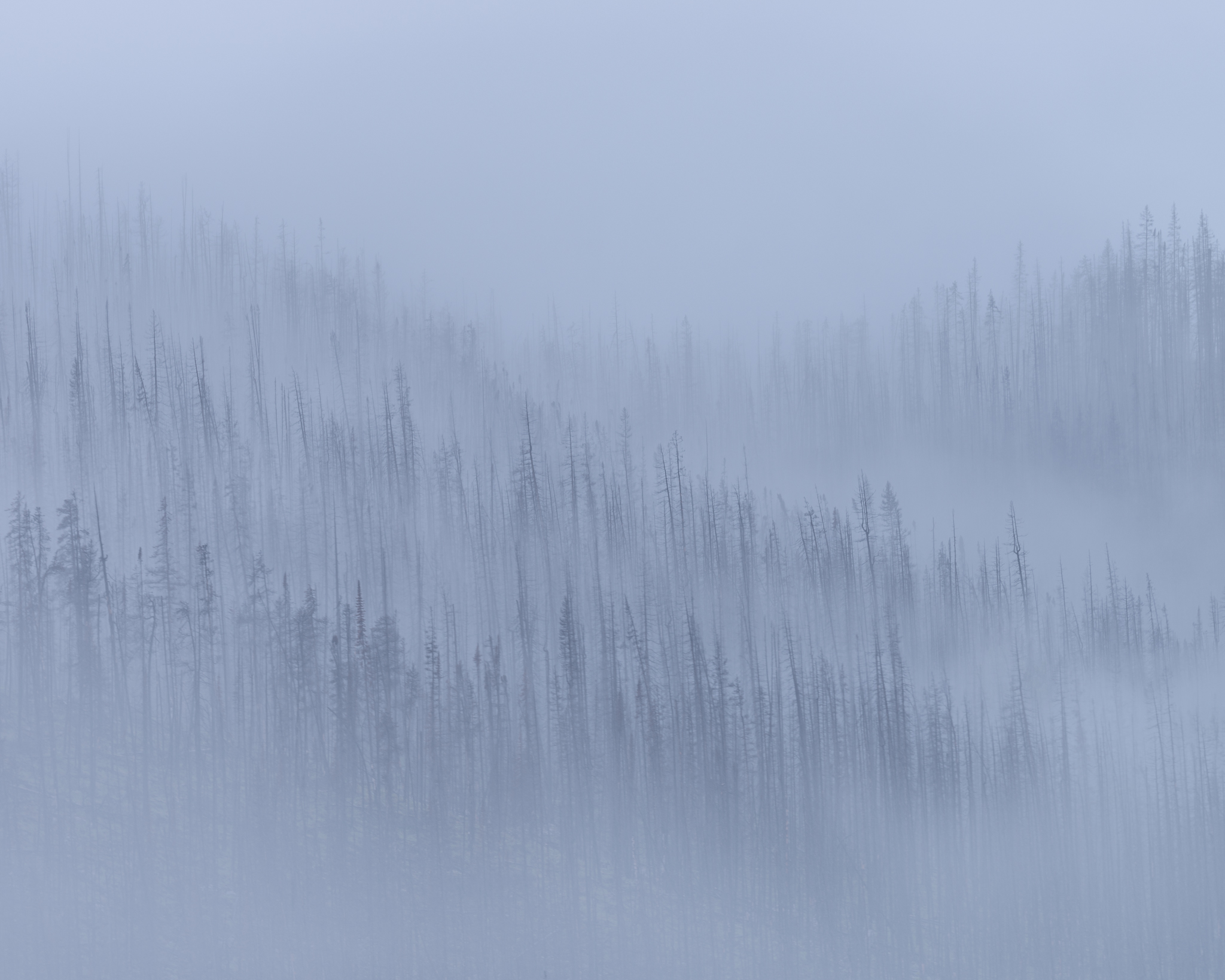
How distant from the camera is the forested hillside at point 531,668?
222ft

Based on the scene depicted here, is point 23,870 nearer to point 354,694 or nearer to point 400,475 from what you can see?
point 354,694

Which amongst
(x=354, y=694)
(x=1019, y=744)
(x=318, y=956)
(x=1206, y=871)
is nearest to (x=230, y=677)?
(x=354, y=694)

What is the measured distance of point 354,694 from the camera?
264 feet

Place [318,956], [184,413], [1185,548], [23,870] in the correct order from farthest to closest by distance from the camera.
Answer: [1185,548], [184,413], [318,956], [23,870]

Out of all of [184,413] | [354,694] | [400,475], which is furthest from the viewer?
[400,475]

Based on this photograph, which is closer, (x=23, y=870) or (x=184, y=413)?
(x=23, y=870)

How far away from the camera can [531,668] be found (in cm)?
8981

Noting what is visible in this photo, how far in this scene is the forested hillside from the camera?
67.8 meters

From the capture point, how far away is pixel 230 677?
80.8 meters

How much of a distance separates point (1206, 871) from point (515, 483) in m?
55.9

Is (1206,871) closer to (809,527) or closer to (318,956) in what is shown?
(809,527)

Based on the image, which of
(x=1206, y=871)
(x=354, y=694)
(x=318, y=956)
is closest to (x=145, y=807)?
(x=318, y=956)

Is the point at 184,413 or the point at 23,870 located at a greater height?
the point at 184,413

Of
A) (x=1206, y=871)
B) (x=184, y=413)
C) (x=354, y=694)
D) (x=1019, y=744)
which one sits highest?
(x=184, y=413)
